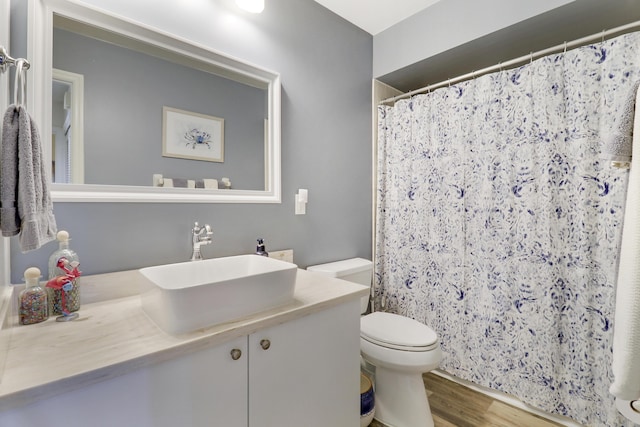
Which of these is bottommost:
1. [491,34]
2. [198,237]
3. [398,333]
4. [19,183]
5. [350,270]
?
[398,333]

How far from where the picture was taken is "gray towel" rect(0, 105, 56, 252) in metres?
0.64

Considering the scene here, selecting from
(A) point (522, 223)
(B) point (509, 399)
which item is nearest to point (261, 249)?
(A) point (522, 223)

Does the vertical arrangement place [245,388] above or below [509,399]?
above

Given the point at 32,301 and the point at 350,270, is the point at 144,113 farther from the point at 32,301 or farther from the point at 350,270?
the point at 350,270

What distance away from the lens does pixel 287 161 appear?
1.69m

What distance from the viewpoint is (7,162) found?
65cm

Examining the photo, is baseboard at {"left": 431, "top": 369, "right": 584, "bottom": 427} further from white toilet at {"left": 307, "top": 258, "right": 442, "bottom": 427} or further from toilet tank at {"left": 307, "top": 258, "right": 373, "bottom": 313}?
toilet tank at {"left": 307, "top": 258, "right": 373, "bottom": 313}

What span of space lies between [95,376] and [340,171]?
5.33 feet

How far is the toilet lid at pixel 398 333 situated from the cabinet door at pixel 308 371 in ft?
1.05

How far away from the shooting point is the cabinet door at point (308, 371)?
913mm

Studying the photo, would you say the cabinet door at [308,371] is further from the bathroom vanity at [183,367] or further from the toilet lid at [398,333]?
the toilet lid at [398,333]

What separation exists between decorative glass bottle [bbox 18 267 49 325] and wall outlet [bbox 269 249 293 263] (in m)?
0.89

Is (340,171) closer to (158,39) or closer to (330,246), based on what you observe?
(330,246)

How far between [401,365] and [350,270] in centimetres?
59
